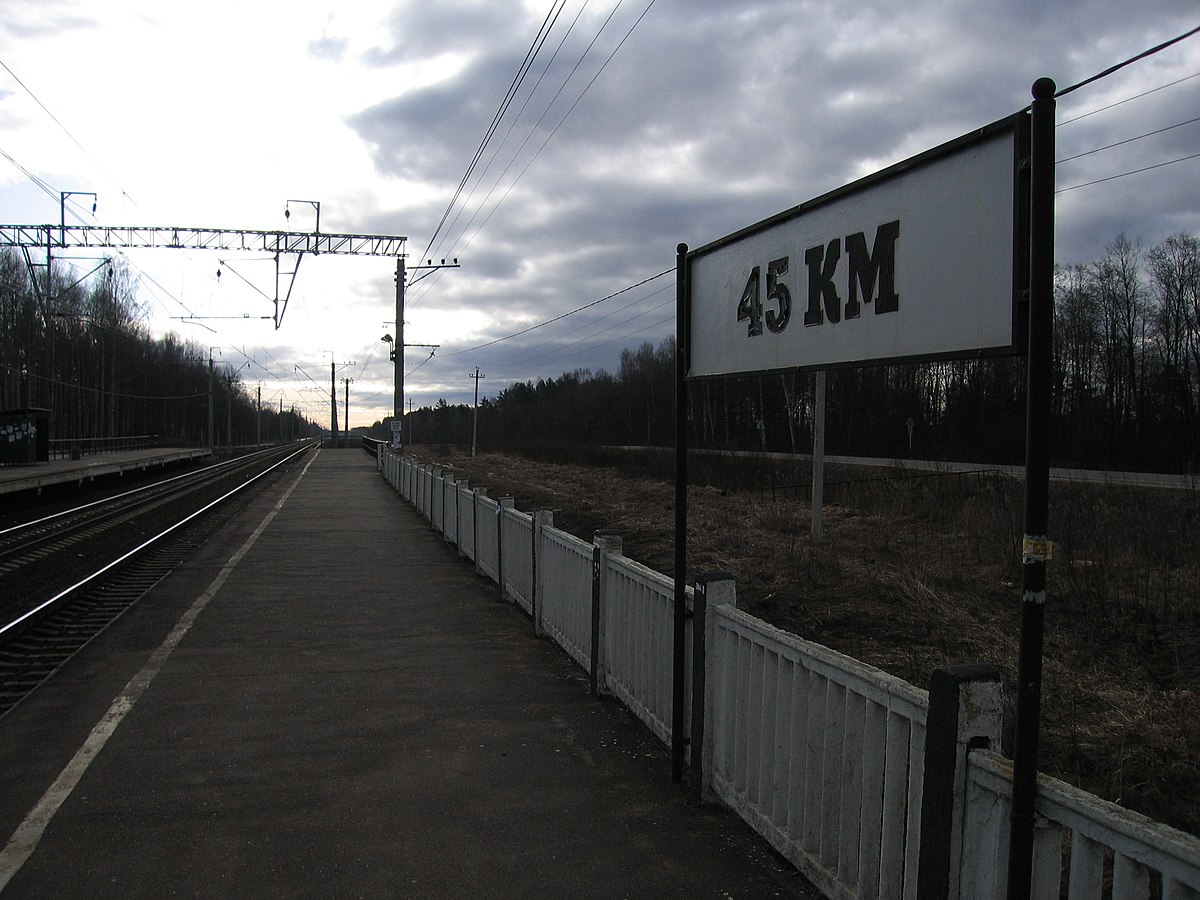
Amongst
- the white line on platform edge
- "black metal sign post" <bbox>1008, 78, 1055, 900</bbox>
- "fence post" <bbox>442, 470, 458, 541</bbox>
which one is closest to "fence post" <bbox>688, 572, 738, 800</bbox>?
"black metal sign post" <bbox>1008, 78, 1055, 900</bbox>

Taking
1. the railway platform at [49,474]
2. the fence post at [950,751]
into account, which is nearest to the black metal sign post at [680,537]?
the fence post at [950,751]

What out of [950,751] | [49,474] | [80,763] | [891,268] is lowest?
[80,763]

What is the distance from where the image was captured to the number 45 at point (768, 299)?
3.59 metres

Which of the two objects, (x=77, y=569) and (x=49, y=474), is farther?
(x=49, y=474)

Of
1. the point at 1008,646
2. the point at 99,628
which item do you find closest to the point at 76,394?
the point at 99,628

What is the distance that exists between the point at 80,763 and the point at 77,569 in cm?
922

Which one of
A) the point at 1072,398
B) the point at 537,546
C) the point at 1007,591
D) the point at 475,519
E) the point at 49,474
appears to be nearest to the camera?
the point at 537,546

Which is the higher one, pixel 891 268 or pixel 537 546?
pixel 891 268

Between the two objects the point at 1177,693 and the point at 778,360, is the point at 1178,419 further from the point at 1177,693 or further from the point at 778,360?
the point at 778,360

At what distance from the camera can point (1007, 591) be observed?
9672mm

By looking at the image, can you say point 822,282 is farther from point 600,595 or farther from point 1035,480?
point 600,595

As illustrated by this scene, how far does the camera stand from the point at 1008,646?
7.41 m

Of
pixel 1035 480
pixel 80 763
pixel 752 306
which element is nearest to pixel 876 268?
pixel 752 306

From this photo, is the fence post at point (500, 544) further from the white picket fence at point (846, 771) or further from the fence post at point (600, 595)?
the white picket fence at point (846, 771)
